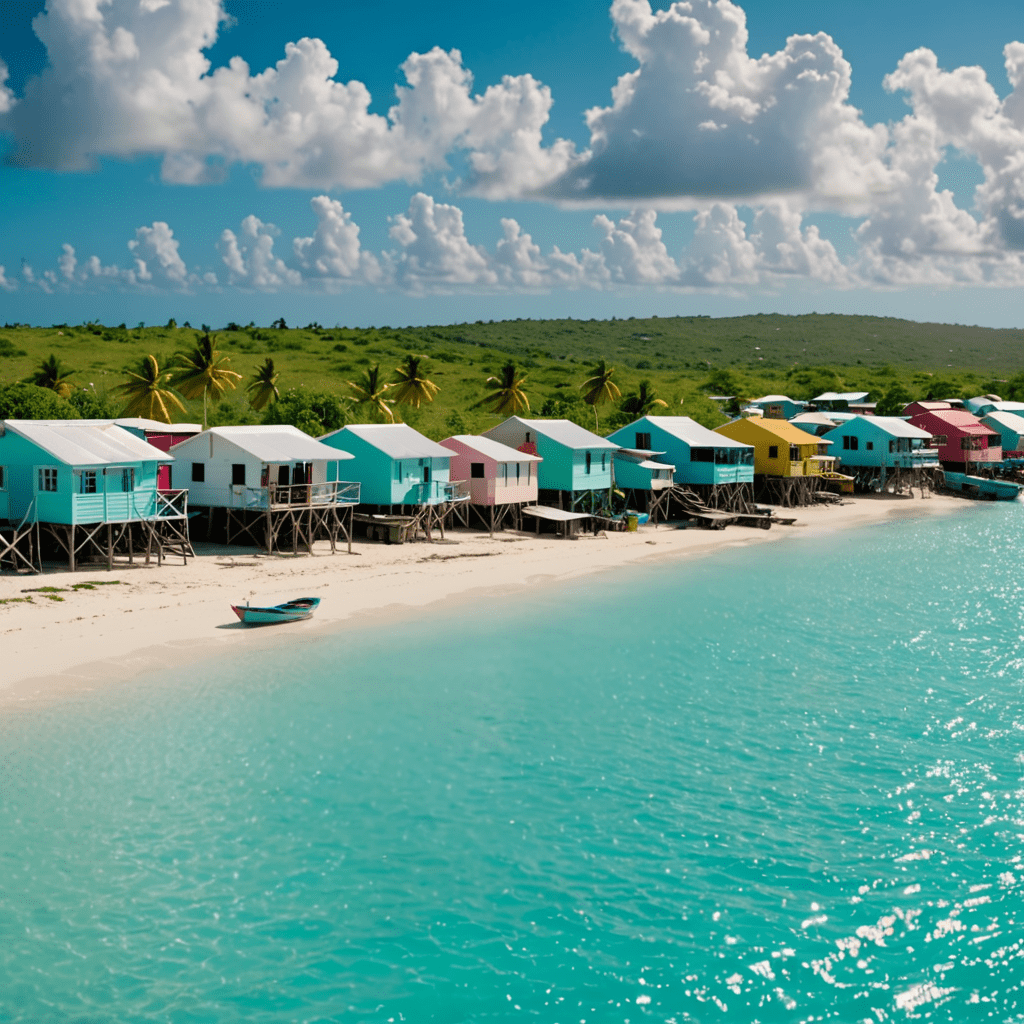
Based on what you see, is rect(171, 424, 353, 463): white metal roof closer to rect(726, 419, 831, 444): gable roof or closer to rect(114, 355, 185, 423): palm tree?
rect(114, 355, 185, 423): palm tree

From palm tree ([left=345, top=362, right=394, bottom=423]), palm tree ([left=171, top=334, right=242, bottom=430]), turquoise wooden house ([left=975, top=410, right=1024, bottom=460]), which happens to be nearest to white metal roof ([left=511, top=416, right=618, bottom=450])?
palm tree ([left=345, top=362, right=394, bottom=423])

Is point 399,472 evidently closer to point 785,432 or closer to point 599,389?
point 599,389

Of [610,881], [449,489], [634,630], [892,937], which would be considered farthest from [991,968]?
[449,489]

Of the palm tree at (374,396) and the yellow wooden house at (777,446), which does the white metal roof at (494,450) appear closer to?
the palm tree at (374,396)

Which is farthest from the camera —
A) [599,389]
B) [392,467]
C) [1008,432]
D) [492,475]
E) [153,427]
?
[1008,432]

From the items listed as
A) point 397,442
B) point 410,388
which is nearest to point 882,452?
point 410,388

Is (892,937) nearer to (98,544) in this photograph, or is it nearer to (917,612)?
(917,612)

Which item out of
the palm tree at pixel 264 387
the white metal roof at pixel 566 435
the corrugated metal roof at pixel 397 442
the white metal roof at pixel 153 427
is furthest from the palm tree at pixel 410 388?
the white metal roof at pixel 153 427
